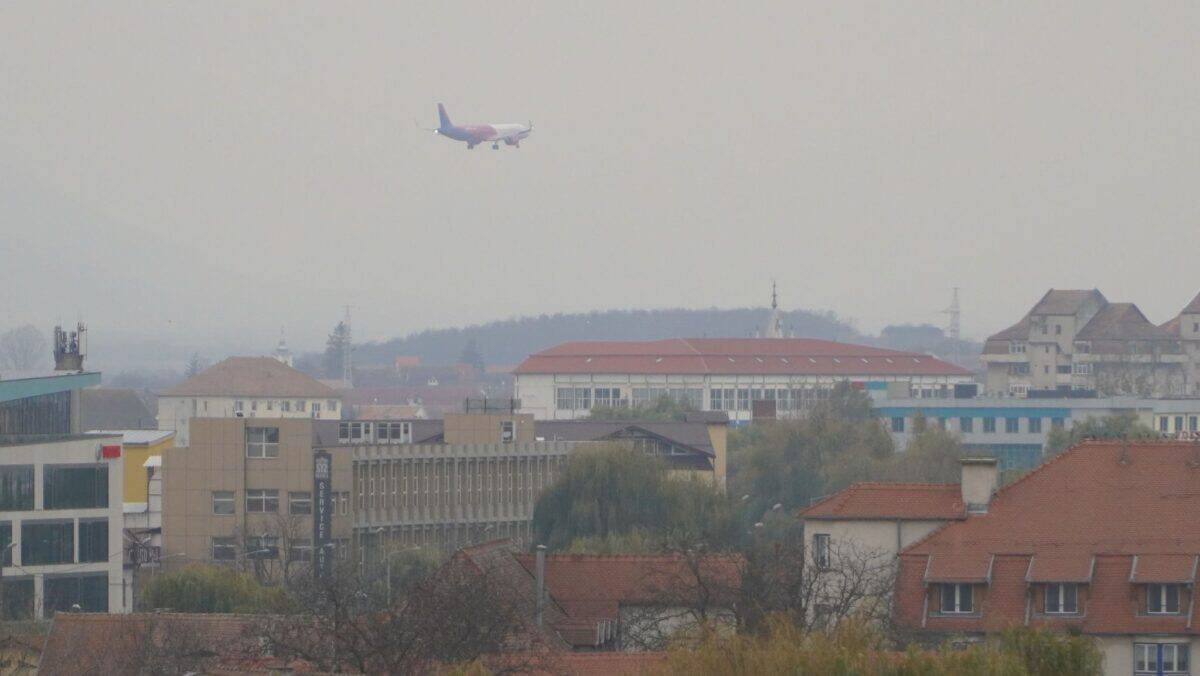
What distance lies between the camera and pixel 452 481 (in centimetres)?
9969

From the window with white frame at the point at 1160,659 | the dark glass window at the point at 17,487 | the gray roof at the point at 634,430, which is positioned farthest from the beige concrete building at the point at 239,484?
the window with white frame at the point at 1160,659

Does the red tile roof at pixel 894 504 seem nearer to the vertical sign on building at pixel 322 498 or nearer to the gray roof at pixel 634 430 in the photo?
the vertical sign on building at pixel 322 498

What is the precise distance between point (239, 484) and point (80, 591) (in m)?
12.3

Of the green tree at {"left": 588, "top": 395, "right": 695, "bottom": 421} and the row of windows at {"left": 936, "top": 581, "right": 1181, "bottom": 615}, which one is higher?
the green tree at {"left": 588, "top": 395, "right": 695, "bottom": 421}

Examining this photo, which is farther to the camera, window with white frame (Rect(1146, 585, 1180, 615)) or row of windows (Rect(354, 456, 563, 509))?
row of windows (Rect(354, 456, 563, 509))

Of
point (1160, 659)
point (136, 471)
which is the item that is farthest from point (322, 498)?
point (1160, 659)

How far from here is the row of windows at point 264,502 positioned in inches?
3465

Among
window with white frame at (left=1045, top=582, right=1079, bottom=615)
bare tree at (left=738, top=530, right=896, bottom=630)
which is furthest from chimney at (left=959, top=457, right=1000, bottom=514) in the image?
window with white frame at (left=1045, top=582, right=1079, bottom=615)

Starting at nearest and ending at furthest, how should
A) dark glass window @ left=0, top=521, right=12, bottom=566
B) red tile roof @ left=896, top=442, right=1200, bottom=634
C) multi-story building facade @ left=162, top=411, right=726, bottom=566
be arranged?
red tile roof @ left=896, top=442, right=1200, bottom=634 < dark glass window @ left=0, top=521, right=12, bottom=566 < multi-story building facade @ left=162, top=411, right=726, bottom=566

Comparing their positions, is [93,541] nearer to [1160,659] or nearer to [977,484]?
[977,484]

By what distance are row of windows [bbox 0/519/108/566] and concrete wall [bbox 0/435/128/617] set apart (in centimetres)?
12

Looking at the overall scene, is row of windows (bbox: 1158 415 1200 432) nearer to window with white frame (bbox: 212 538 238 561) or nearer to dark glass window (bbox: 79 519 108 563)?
window with white frame (bbox: 212 538 238 561)

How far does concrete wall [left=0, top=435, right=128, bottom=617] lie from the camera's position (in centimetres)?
7631

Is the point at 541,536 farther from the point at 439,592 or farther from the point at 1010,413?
the point at 1010,413
